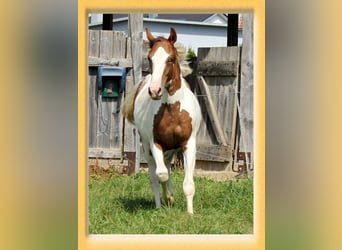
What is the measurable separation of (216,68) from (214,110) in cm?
40

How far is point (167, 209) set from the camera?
3.97m

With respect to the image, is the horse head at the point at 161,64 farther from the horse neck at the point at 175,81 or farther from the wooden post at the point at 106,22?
the wooden post at the point at 106,22

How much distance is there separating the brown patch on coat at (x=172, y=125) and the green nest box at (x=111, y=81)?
1.48 metres

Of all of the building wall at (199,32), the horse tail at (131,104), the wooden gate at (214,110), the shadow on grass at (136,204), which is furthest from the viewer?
the building wall at (199,32)

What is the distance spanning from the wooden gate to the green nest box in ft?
2.37

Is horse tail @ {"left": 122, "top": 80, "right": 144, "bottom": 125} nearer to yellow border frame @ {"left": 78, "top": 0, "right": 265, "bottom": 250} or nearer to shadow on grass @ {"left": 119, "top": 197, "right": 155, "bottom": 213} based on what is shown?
shadow on grass @ {"left": 119, "top": 197, "right": 155, "bottom": 213}

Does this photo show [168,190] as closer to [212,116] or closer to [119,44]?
[212,116]

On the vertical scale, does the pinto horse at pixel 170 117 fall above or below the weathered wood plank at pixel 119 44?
below
